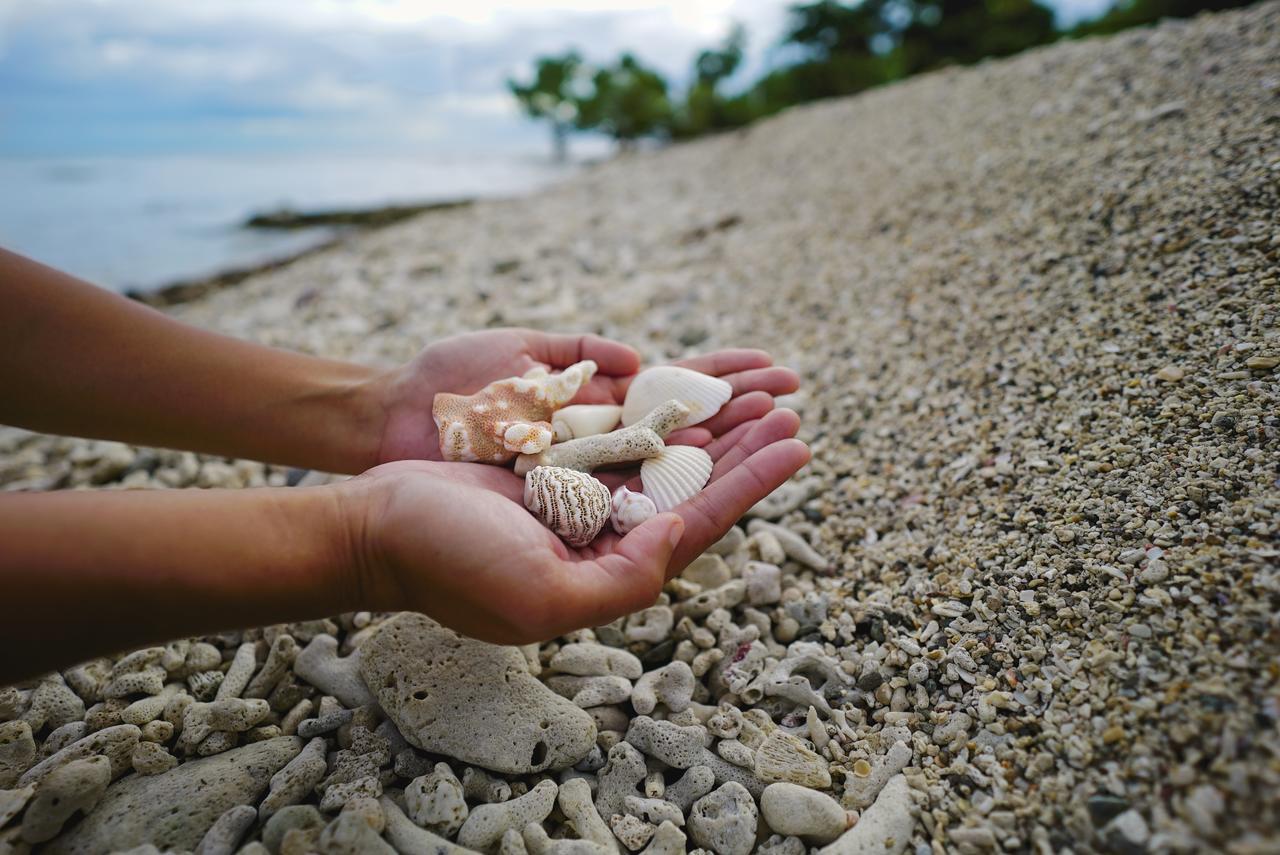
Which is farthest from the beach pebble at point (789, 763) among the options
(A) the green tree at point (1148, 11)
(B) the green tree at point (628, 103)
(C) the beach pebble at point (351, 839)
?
(B) the green tree at point (628, 103)

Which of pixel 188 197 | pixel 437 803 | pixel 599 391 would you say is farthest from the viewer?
pixel 188 197

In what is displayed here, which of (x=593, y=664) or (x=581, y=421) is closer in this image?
(x=593, y=664)

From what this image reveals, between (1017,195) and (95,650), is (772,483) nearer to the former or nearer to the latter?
Result: (95,650)

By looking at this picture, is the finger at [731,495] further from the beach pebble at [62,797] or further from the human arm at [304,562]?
the beach pebble at [62,797]

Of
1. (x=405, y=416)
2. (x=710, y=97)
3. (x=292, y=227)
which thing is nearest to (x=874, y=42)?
(x=710, y=97)

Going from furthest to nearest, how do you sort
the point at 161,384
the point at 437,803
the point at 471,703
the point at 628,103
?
the point at 628,103
the point at 161,384
the point at 471,703
the point at 437,803

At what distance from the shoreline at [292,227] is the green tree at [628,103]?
1262cm

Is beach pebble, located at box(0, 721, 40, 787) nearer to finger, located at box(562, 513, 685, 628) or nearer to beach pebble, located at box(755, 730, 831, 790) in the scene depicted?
finger, located at box(562, 513, 685, 628)

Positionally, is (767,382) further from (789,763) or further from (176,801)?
(176,801)

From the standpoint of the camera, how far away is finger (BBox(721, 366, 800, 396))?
281 cm

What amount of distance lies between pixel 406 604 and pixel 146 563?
2.03ft

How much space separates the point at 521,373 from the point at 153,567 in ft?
5.25

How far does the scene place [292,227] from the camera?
14477 millimetres

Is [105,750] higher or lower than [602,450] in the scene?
lower
